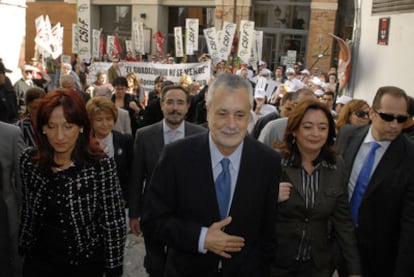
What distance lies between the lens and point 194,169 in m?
2.29

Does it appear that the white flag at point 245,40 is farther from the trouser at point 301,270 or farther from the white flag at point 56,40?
the trouser at point 301,270

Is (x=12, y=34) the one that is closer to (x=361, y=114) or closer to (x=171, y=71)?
(x=171, y=71)

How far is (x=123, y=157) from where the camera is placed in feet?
14.2

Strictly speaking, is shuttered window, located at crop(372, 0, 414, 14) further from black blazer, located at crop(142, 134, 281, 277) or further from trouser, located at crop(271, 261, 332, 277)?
black blazer, located at crop(142, 134, 281, 277)

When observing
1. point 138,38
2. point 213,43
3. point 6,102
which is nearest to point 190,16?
point 138,38

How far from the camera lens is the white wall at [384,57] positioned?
7.09m

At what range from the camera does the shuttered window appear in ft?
23.4

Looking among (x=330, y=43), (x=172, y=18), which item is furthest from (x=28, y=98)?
(x=172, y=18)

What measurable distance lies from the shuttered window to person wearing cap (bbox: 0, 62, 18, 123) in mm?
6397

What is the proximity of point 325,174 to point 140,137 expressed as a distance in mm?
1857

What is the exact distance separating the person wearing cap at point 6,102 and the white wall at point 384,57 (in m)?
6.15

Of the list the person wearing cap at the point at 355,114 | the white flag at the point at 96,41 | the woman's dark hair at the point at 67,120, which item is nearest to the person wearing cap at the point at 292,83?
the white flag at the point at 96,41

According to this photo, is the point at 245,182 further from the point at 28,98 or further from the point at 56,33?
the point at 56,33

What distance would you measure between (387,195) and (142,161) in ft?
6.75
